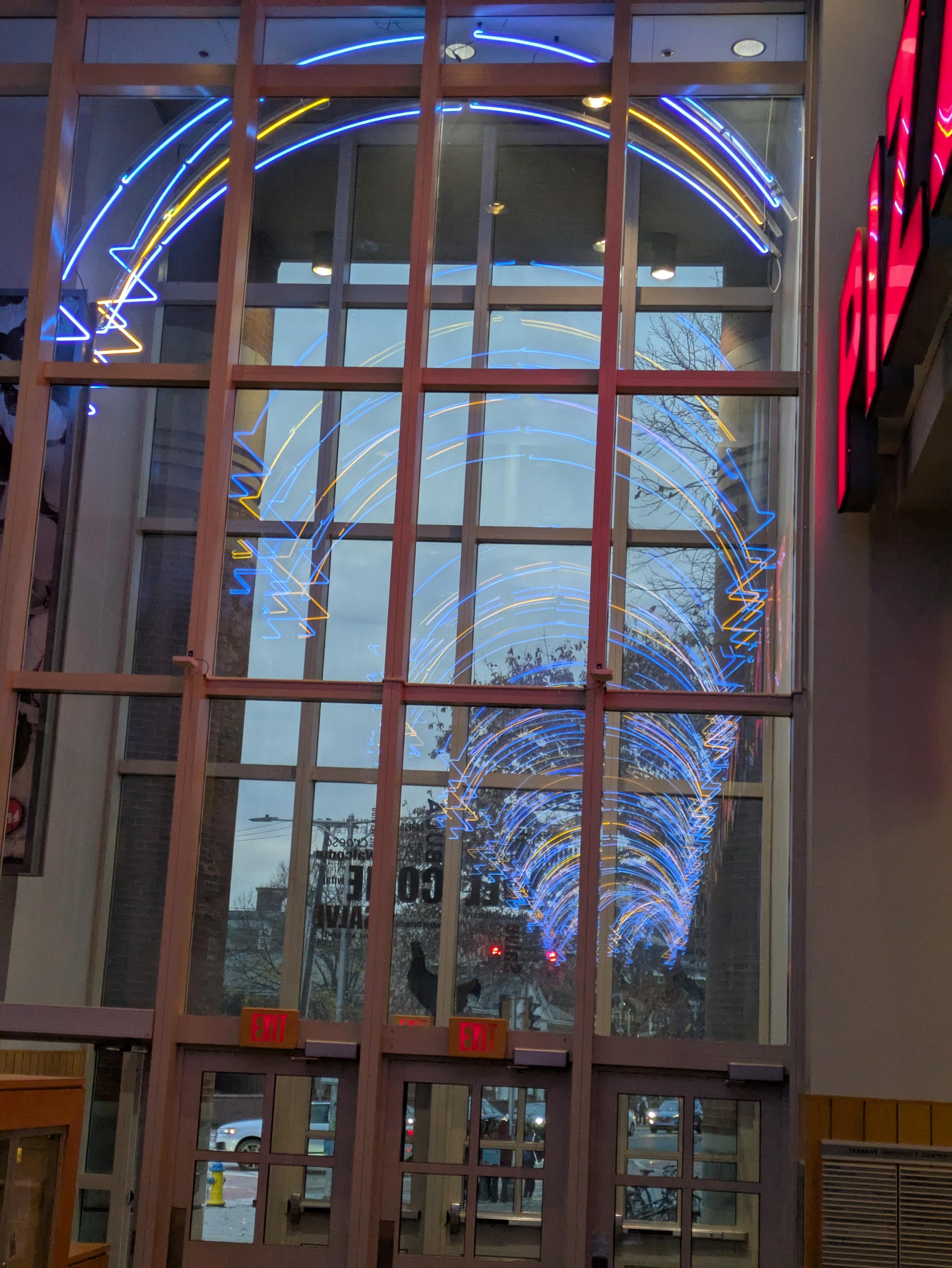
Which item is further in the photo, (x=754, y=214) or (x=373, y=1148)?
(x=754, y=214)

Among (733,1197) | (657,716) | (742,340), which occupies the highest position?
(742,340)

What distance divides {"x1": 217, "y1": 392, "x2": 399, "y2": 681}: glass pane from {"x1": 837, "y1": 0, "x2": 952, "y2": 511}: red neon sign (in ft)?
6.86

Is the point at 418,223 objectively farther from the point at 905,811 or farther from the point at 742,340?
the point at 905,811

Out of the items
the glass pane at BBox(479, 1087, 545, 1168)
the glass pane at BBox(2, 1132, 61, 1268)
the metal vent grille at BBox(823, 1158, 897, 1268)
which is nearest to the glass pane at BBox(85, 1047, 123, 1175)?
the glass pane at BBox(479, 1087, 545, 1168)

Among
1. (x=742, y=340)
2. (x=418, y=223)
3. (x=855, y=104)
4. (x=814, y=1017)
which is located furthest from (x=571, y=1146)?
(x=855, y=104)

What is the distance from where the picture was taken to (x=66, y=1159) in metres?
3.99

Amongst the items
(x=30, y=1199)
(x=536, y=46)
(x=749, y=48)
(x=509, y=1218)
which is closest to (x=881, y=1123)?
(x=509, y=1218)

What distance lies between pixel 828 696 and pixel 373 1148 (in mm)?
2651

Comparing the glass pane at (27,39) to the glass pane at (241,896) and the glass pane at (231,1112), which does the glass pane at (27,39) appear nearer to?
the glass pane at (241,896)

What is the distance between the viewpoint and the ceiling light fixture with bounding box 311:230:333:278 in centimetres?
655

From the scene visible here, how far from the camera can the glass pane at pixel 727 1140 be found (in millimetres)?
5512

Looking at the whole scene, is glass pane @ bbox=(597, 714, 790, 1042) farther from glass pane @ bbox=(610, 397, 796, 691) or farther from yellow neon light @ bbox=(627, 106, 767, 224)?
yellow neon light @ bbox=(627, 106, 767, 224)

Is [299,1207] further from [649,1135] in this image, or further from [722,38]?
[722,38]

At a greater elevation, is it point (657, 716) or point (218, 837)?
point (657, 716)
